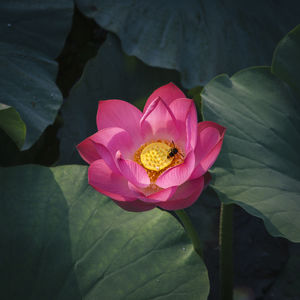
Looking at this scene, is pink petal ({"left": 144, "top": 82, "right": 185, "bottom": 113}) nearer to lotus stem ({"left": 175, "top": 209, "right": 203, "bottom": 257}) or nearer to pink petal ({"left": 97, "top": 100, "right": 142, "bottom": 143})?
pink petal ({"left": 97, "top": 100, "right": 142, "bottom": 143})

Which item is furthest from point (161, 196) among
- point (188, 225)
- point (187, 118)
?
point (188, 225)

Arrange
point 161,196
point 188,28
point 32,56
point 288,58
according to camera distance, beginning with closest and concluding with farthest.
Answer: point 161,196 → point 288,58 → point 32,56 → point 188,28

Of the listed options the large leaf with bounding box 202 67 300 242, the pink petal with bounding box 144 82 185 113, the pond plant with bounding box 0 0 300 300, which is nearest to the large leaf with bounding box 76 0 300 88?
the pond plant with bounding box 0 0 300 300

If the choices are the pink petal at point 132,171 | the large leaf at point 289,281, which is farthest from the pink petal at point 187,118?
the large leaf at point 289,281

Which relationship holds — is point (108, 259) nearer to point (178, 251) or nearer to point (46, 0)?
point (178, 251)

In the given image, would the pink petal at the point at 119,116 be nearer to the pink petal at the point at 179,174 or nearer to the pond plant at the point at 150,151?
the pond plant at the point at 150,151

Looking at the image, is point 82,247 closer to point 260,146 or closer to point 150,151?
point 150,151
